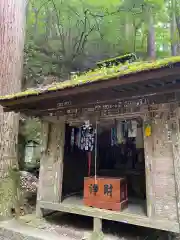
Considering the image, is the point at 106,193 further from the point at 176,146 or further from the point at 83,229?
the point at 176,146

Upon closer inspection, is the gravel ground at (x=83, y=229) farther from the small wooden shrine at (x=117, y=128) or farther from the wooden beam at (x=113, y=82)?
the wooden beam at (x=113, y=82)

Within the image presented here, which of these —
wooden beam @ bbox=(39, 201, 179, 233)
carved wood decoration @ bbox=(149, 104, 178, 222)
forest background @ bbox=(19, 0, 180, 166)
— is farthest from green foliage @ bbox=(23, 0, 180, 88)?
carved wood decoration @ bbox=(149, 104, 178, 222)

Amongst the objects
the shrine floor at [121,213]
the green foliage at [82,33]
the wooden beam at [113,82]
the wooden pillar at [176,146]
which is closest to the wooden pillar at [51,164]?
the shrine floor at [121,213]

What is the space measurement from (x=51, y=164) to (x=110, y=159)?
4.01m

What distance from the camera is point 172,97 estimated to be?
4.81 meters

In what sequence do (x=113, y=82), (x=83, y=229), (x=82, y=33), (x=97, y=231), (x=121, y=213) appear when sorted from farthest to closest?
(x=82, y=33) → (x=83, y=229) → (x=97, y=231) → (x=121, y=213) → (x=113, y=82)

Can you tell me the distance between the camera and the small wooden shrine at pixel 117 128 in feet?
14.6

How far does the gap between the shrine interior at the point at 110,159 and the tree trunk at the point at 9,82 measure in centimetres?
177

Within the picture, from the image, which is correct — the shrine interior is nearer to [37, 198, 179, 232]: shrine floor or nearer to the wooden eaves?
[37, 198, 179, 232]: shrine floor

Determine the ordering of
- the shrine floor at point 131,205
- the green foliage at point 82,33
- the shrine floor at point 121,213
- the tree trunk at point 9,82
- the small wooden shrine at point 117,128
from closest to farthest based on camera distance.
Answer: the small wooden shrine at point 117,128 → the shrine floor at point 121,213 → the shrine floor at point 131,205 → the tree trunk at point 9,82 → the green foliage at point 82,33

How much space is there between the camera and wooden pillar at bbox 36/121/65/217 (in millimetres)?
6223

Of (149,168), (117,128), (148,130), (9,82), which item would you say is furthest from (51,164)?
(9,82)

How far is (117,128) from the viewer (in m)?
6.28

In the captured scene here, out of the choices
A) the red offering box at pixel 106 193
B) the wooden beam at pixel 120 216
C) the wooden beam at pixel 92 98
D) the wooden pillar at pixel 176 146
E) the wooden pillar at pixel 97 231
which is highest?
the wooden beam at pixel 92 98
